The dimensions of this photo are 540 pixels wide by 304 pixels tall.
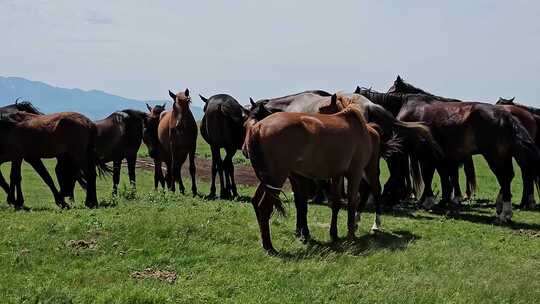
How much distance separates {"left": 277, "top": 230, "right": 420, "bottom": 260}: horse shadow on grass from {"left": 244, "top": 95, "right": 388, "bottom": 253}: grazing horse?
23 cm

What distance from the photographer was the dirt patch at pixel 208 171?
23.2 metres

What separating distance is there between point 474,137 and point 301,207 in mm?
4867

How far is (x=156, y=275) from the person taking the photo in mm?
8172

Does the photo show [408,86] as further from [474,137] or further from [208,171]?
[208,171]

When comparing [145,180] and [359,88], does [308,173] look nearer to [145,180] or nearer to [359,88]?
[359,88]

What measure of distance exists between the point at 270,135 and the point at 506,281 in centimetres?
366

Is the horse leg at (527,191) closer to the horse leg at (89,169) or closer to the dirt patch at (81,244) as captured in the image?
the horse leg at (89,169)

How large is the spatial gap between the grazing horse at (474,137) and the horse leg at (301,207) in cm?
456

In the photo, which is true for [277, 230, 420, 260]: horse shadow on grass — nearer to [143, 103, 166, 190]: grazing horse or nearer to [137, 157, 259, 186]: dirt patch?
[143, 103, 166, 190]: grazing horse

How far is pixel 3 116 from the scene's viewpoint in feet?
41.8

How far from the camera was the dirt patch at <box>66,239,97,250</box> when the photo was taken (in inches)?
352

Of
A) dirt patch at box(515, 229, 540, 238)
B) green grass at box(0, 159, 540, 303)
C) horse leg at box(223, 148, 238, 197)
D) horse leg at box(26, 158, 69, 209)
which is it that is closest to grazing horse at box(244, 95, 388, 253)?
green grass at box(0, 159, 540, 303)

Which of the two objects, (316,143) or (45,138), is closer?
(316,143)

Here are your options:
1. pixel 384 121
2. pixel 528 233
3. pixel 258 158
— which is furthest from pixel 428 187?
pixel 258 158
